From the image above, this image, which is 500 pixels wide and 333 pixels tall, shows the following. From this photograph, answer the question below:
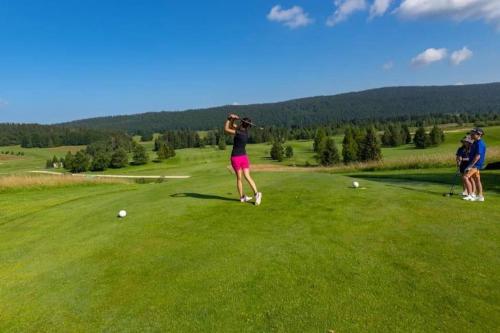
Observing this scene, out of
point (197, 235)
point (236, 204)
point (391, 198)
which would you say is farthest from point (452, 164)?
point (197, 235)

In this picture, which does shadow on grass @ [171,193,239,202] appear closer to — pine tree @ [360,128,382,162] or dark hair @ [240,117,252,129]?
dark hair @ [240,117,252,129]

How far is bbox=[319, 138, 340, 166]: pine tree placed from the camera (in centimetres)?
9518

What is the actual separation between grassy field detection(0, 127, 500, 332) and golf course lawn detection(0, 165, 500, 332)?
26mm

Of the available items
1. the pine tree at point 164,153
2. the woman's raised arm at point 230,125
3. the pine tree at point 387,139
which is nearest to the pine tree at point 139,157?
the pine tree at point 164,153

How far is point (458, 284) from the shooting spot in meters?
6.04

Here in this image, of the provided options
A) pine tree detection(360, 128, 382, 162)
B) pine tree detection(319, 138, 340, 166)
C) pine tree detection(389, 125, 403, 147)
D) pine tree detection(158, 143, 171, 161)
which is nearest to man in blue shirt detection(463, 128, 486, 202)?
pine tree detection(360, 128, 382, 162)

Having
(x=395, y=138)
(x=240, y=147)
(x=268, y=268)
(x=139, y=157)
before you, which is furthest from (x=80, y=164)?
(x=268, y=268)

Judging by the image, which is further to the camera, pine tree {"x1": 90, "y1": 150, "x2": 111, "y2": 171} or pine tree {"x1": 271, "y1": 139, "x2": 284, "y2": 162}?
pine tree {"x1": 90, "y1": 150, "x2": 111, "y2": 171}

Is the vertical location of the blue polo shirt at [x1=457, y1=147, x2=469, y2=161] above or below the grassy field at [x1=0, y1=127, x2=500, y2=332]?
above

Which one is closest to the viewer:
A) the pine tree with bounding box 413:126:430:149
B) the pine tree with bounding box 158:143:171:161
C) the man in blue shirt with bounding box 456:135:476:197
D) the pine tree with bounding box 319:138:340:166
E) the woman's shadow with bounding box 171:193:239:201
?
the man in blue shirt with bounding box 456:135:476:197

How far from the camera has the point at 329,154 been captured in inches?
3760

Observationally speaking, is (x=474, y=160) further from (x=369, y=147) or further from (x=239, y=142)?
(x=369, y=147)

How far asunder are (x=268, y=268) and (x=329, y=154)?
90.8 metres

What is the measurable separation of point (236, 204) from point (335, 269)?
5456 mm
